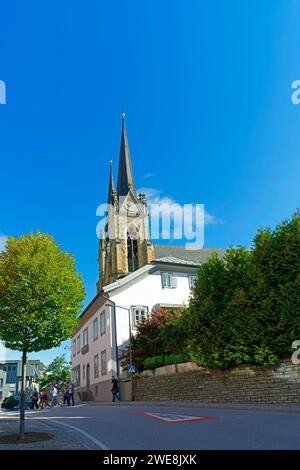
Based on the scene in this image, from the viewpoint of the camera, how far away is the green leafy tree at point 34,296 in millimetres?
12734

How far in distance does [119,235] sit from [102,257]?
838 centimetres

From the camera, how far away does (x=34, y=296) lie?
12.9 meters

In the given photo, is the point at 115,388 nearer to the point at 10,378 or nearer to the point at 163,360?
the point at 163,360

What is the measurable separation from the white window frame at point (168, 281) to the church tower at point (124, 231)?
26003mm

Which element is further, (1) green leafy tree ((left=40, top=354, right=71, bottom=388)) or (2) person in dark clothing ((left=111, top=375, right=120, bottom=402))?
(1) green leafy tree ((left=40, top=354, right=71, bottom=388))

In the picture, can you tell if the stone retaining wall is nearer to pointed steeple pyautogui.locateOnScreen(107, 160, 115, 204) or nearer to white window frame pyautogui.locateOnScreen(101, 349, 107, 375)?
white window frame pyautogui.locateOnScreen(101, 349, 107, 375)

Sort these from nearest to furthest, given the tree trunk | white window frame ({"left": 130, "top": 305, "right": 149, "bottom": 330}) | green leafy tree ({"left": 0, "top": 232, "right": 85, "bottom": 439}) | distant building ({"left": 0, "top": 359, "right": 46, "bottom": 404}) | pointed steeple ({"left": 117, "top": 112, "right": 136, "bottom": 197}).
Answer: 1. the tree trunk
2. green leafy tree ({"left": 0, "top": 232, "right": 85, "bottom": 439})
3. white window frame ({"left": 130, "top": 305, "right": 149, "bottom": 330})
4. pointed steeple ({"left": 117, "top": 112, "right": 136, "bottom": 197})
5. distant building ({"left": 0, "top": 359, "right": 46, "bottom": 404})

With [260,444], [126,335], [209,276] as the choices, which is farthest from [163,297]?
[260,444]

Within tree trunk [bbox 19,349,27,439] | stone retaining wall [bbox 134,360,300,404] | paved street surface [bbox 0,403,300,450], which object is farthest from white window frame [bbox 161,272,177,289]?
tree trunk [bbox 19,349,27,439]

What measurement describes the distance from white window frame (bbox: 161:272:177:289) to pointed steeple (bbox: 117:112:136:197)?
37.1 metres

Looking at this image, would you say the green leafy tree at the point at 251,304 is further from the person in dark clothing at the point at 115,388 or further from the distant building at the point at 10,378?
the distant building at the point at 10,378

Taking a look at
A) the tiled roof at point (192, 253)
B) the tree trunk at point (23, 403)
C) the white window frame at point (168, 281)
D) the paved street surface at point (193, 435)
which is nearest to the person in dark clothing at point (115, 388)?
the white window frame at point (168, 281)

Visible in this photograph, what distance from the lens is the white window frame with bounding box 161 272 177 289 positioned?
37.5 m

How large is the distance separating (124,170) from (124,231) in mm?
12563
